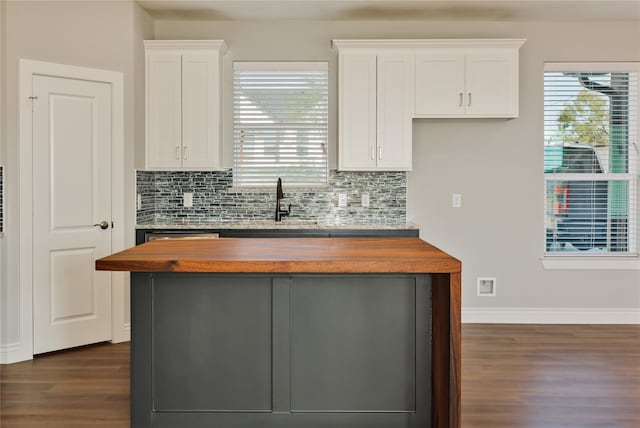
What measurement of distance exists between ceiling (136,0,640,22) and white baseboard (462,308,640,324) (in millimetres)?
2558

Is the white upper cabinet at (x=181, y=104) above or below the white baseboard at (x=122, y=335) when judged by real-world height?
above

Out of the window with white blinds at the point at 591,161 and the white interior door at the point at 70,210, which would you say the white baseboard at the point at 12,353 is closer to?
the white interior door at the point at 70,210

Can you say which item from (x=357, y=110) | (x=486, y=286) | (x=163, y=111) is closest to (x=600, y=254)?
(x=486, y=286)

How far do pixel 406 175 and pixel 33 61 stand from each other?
303cm

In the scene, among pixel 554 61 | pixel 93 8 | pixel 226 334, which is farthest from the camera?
pixel 554 61

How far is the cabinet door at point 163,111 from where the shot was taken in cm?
414

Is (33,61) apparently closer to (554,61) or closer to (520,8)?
(520,8)

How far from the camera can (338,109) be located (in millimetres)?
4234

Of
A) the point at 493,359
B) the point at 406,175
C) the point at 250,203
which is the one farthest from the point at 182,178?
the point at 493,359

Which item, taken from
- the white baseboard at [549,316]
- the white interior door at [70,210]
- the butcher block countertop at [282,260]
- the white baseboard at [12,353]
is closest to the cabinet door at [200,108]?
the white interior door at [70,210]

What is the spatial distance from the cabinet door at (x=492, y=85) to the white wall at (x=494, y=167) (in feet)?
0.95

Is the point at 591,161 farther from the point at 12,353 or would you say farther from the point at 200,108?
the point at 12,353

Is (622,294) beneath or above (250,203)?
beneath

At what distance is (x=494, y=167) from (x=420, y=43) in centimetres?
128
